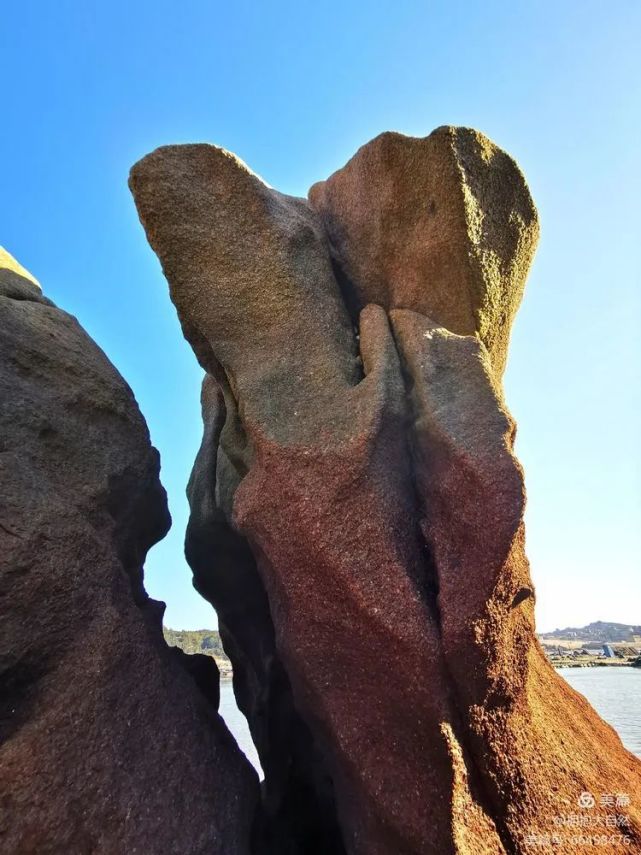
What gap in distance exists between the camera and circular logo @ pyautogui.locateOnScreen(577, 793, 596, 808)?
18.9 ft

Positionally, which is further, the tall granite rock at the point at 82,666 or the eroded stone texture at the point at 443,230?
the eroded stone texture at the point at 443,230

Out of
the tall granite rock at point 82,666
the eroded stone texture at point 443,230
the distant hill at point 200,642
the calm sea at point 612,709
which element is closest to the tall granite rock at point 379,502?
the eroded stone texture at point 443,230

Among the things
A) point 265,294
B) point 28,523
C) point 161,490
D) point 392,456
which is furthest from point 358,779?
point 265,294

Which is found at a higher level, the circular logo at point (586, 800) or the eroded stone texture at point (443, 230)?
the eroded stone texture at point (443, 230)

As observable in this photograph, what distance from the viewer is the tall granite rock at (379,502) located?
538 centimetres

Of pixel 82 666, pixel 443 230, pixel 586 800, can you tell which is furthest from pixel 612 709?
pixel 82 666

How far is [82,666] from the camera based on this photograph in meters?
5.83

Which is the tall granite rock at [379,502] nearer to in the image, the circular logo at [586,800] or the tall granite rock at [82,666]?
the circular logo at [586,800]

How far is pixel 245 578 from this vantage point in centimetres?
937

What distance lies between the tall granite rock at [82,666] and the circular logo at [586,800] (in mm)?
3353

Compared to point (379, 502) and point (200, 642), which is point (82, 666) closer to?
point (379, 502)

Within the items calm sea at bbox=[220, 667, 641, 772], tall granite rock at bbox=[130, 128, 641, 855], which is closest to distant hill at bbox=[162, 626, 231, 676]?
calm sea at bbox=[220, 667, 641, 772]

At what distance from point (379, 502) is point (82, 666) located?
338 centimetres

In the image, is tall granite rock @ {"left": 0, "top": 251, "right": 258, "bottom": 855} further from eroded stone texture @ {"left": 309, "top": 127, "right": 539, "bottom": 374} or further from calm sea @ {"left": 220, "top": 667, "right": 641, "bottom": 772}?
calm sea @ {"left": 220, "top": 667, "right": 641, "bottom": 772}
